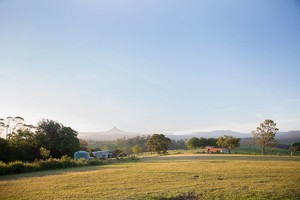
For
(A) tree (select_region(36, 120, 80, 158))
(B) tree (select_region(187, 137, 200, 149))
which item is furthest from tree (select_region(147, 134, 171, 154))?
(A) tree (select_region(36, 120, 80, 158))

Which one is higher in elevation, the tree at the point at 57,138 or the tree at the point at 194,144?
the tree at the point at 57,138

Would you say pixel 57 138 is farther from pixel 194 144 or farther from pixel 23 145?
pixel 194 144

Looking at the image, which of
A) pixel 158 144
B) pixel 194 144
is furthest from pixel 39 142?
pixel 194 144

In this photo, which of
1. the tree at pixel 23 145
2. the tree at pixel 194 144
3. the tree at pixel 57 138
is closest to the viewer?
the tree at pixel 23 145

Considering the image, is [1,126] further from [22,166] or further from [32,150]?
[22,166]

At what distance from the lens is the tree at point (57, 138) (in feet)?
166

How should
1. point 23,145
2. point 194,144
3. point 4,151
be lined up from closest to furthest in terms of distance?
1. point 4,151
2. point 23,145
3. point 194,144

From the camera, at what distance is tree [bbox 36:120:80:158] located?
50.7 metres

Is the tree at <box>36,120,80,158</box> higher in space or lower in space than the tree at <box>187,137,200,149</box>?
higher

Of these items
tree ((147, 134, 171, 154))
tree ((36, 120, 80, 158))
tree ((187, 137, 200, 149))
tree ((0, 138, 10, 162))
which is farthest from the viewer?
tree ((187, 137, 200, 149))

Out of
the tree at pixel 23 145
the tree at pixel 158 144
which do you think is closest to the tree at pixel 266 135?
the tree at pixel 158 144

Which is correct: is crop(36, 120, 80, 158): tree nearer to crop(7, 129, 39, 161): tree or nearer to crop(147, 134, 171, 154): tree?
crop(7, 129, 39, 161): tree

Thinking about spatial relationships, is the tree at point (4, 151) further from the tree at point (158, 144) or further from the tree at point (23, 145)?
the tree at point (158, 144)

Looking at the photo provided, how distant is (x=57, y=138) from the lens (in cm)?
5281
